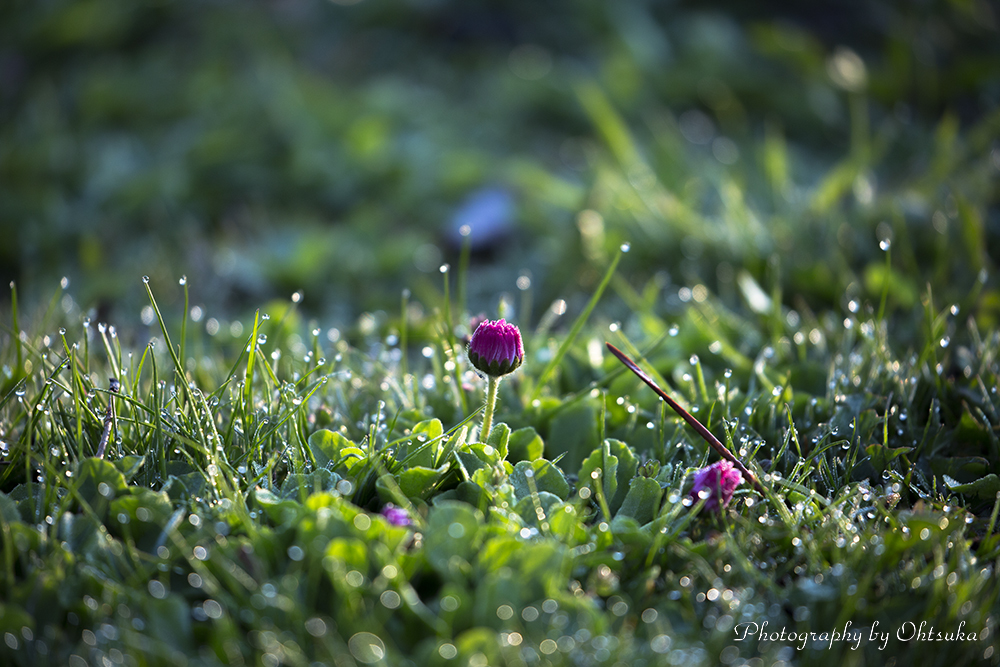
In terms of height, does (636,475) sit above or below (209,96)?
below

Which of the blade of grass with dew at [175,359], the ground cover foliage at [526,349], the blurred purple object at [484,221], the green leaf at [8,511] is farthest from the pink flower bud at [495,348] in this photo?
the blurred purple object at [484,221]

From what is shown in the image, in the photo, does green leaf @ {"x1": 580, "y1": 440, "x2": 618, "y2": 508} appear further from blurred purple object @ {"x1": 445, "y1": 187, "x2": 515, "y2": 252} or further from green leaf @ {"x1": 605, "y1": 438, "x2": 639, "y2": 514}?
blurred purple object @ {"x1": 445, "y1": 187, "x2": 515, "y2": 252}

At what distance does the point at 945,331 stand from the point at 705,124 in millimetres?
2143

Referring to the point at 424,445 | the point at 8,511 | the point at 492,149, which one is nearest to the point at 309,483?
the point at 424,445

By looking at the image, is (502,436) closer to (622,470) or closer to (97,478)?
(622,470)

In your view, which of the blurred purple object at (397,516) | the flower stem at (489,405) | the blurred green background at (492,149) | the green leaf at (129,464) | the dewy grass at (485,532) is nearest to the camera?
the dewy grass at (485,532)

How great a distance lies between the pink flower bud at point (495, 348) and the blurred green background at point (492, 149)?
1.12 metres

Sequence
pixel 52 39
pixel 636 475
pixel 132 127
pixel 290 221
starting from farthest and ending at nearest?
pixel 52 39
pixel 132 127
pixel 290 221
pixel 636 475

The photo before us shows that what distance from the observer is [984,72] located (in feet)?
11.0

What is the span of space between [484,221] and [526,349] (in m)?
1.25

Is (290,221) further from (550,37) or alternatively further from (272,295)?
(550,37)

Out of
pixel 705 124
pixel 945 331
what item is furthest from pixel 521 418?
pixel 705 124

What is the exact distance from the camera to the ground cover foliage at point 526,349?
1.10 metres

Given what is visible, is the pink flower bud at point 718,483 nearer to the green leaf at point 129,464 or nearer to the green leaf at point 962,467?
the green leaf at point 962,467
